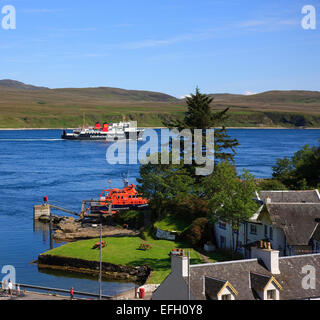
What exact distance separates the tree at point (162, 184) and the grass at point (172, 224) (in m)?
2.81

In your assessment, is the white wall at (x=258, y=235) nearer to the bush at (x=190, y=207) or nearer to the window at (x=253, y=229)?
the window at (x=253, y=229)

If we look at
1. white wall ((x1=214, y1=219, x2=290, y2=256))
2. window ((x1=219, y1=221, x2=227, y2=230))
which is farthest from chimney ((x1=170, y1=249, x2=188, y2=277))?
window ((x1=219, y1=221, x2=227, y2=230))

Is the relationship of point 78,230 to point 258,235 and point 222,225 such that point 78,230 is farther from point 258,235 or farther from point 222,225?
point 258,235

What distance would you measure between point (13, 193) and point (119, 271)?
52175mm

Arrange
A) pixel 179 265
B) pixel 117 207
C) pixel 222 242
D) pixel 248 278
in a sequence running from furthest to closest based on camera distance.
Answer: pixel 117 207
pixel 222 242
pixel 248 278
pixel 179 265

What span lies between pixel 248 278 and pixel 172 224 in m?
26.9

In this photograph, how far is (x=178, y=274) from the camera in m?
28.2

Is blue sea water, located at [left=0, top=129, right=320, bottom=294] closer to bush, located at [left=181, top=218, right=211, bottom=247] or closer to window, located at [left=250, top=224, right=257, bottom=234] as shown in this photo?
bush, located at [left=181, top=218, right=211, bottom=247]

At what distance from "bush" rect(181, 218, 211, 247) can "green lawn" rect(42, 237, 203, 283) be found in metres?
1.03

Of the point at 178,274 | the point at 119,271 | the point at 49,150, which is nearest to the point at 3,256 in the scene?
the point at 119,271

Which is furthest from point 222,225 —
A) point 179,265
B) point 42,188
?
point 42,188

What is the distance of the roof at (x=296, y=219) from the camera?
40.5m

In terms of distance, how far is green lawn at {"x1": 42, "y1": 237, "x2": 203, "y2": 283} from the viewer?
45.6 metres

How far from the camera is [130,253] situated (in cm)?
4956
